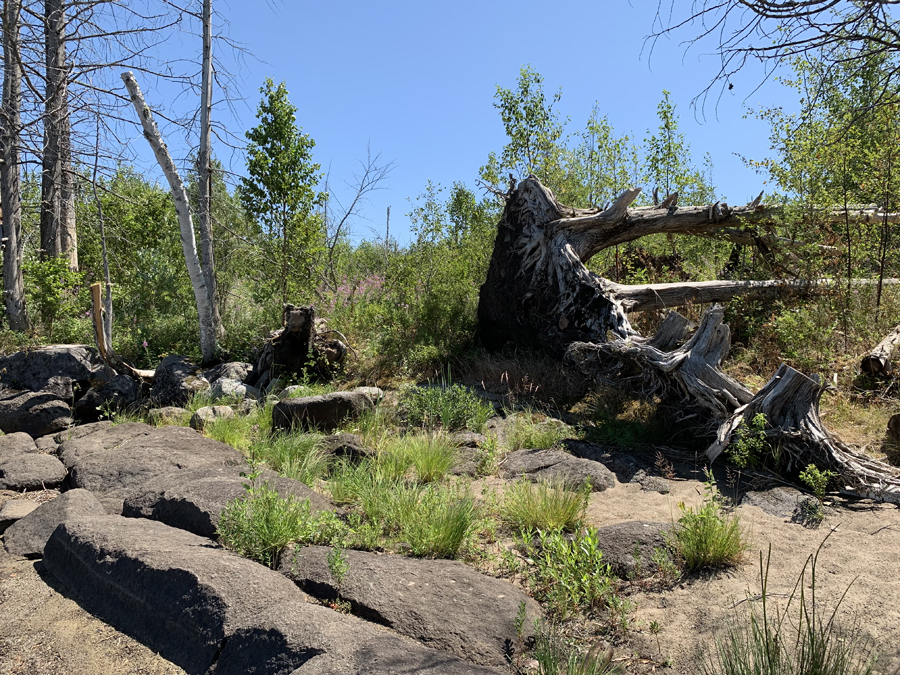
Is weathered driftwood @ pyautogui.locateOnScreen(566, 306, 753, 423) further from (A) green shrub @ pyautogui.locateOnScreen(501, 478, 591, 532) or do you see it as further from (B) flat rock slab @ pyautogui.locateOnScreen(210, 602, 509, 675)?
(B) flat rock slab @ pyautogui.locateOnScreen(210, 602, 509, 675)

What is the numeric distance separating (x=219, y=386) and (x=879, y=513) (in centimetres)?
817

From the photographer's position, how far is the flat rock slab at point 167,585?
2.94 metres

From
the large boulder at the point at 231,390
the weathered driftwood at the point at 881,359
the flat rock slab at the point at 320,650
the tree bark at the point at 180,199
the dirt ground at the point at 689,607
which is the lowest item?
the dirt ground at the point at 689,607

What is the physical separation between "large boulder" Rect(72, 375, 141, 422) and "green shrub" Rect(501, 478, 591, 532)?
6.82 m

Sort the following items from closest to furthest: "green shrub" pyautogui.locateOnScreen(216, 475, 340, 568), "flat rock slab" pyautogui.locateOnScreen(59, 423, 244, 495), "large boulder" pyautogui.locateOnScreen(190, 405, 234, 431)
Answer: "green shrub" pyautogui.locateOnScreen(216, 475, 340, 568), "flat rock slab" pyautogui.locateOnScreen(59, 423, 244, 495), "large boulder" pyautogui.locateOnScreen(190, 405, 234, 431)

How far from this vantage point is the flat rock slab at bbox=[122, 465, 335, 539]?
163 inches

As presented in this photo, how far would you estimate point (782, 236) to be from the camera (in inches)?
323

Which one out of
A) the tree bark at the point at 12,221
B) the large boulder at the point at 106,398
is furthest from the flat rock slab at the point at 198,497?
the tree bark at the point at 12,221

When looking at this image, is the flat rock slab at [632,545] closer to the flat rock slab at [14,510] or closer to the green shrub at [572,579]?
the green shrub at [572,579]

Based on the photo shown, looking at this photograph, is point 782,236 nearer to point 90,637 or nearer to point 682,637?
point 682,637

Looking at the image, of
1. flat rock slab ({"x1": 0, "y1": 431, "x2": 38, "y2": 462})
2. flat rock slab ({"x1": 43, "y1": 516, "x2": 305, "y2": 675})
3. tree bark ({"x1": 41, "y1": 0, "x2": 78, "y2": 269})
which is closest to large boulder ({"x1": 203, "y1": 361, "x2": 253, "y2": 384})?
flat rock slab ({"x1": 0, "y1": 431, "x2": 38, "y2": 462})

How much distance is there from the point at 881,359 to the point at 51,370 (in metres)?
10.8

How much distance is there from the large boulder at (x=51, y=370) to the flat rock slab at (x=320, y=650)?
301 inches

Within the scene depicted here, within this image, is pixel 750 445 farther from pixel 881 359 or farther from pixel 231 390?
pixel 231 390
